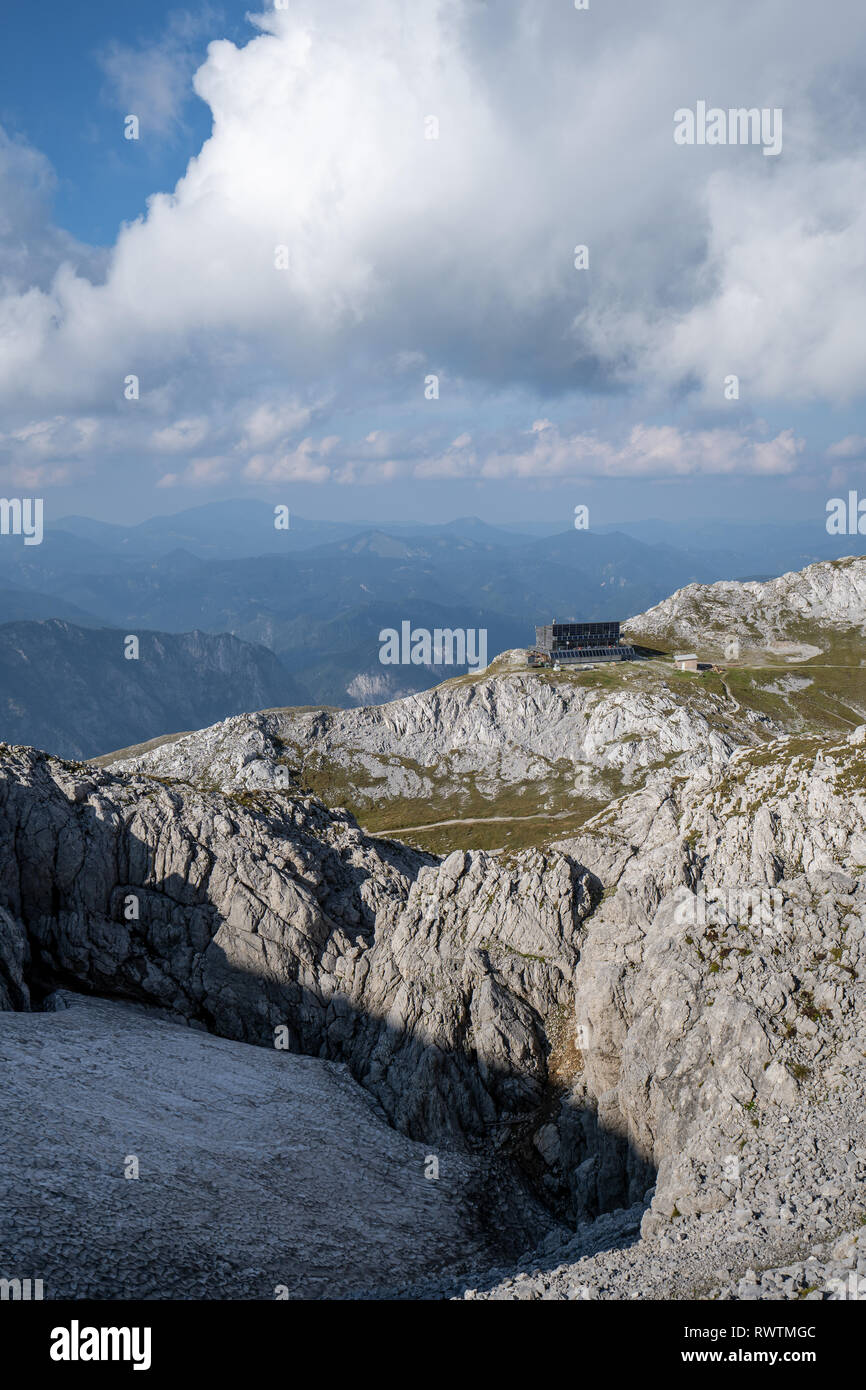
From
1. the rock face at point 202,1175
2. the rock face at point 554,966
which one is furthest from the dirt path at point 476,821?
the rock face at point 202,1175

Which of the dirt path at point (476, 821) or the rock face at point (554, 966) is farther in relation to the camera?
the dirt path at point (476, 821)

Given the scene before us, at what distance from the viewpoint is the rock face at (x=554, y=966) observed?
144 ft

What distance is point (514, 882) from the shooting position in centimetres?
7594

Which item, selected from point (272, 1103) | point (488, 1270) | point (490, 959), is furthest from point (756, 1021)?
point (272, 1103)

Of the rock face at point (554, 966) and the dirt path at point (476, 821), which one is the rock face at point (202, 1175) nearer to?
the rock face at point (554, 966)

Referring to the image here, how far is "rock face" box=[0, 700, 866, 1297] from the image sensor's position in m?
44.0

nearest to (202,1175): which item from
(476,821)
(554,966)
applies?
(554,966)

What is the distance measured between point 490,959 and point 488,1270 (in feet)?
92.8

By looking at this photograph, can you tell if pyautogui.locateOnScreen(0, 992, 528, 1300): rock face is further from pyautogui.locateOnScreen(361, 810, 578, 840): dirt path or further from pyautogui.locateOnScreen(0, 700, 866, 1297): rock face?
pyautogui.locateOnScreen(361, 810, 578, 840): dirt path

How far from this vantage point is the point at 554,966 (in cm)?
7012

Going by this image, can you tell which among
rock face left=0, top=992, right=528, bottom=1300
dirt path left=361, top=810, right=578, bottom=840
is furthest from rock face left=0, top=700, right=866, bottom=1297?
dirt path left=361, top=810, right=578, bottom=840

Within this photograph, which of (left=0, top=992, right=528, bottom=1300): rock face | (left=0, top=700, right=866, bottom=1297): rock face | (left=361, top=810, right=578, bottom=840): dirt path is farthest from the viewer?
(left=361, top=810, right=578, bottom=840): dirt path

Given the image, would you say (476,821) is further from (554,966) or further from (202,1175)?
(202,1175)

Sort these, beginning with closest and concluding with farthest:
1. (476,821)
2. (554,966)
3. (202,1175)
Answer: (202,1175) → (554,966) → (476,821)
